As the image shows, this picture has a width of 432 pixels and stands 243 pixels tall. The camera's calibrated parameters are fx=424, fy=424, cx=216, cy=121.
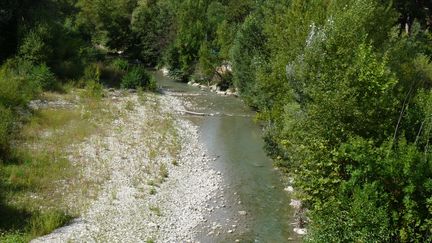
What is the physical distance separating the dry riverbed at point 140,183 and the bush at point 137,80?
33.9 ft

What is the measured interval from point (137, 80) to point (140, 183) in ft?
75.4

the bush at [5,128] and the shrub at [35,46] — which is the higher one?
the shrub at [35,46]

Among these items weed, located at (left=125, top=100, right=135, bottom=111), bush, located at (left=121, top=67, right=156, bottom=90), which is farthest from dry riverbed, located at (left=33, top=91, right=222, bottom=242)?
bush, located at (left=121, top=67, right=156, bottom=90)

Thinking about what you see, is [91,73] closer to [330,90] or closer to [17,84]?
[17,84]

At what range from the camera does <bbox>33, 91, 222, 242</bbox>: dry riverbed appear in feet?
51.7

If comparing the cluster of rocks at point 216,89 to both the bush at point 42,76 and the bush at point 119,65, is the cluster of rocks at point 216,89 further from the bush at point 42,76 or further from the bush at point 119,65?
the bush at point 42,76

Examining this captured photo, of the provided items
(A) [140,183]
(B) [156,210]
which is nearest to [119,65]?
(A) [140,183]

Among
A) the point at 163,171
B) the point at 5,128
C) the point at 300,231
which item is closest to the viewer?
the point at 300,231

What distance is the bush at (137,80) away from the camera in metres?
41.3

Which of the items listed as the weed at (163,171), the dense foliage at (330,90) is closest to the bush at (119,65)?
the dense foliage at (330,90)

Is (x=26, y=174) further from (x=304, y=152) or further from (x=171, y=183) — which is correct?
(x=304, y=152)

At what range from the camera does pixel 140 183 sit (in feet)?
65.9

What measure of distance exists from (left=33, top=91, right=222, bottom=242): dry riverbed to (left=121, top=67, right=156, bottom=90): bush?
33.9 ft

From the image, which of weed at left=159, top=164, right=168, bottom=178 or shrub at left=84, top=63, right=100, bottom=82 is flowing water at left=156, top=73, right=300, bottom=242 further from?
shrub at left=84, top=63, right=100, bottom=82
